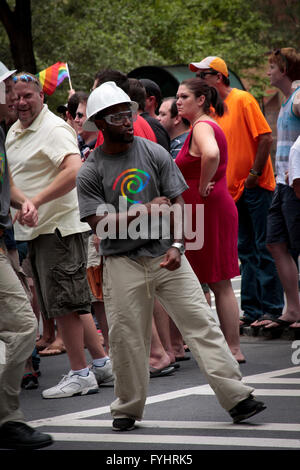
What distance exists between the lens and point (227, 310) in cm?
739

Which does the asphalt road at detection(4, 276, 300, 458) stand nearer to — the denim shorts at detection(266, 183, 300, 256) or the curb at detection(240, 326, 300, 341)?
the curb at detection(240, 326, 300, 341)

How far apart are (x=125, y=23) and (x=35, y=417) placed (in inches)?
1083

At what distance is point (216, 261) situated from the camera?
7465mm

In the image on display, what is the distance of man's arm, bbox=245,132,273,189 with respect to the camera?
29.1 ft

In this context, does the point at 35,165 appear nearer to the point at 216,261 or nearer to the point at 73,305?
the point at 73,305

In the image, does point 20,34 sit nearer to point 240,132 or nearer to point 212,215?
point 240,132

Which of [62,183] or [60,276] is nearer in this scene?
[62,183]

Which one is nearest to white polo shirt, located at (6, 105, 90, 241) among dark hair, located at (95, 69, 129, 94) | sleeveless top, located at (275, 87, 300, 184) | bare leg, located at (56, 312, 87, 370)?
dark hair, located at (95, 69, 129, 94)

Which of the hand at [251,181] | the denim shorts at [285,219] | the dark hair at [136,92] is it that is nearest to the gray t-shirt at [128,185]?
the dark hair at [136,92]

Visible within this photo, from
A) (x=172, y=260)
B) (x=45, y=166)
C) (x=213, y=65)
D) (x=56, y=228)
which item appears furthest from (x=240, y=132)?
(x=172, y=260)

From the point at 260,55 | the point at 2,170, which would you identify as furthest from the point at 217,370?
the point at 260,55

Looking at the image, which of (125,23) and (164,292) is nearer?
(164,292)

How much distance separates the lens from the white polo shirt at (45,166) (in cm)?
702

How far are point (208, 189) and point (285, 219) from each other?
1.32m
